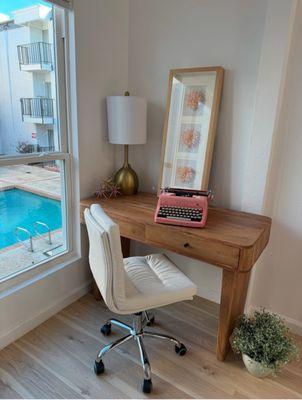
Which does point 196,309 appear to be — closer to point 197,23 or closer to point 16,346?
point 16,346

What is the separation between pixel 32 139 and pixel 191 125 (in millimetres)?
1095

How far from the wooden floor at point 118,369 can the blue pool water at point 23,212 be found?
2.25ft

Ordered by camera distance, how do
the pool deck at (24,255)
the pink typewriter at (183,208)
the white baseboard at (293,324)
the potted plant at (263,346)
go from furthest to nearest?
the white baseboard at (293,324) < the pool deck at (24,255) < the pink typewriter at (183,208) < the potted plant at (263,346)

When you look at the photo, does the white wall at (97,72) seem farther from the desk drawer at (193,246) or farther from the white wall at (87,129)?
the desk drawer at (193,246)

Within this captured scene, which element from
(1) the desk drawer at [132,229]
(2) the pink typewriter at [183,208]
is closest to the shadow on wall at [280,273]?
(2) the pink typewriter at [183,208]

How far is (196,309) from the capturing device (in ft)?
7.20

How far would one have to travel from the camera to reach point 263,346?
5.10 ft

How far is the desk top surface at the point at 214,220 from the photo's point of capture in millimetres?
1513

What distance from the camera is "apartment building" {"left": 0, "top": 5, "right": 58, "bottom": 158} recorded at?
5.32ft

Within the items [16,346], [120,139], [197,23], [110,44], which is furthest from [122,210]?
[197,23]

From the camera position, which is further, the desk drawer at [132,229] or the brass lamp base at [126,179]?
the brass lamp base at [126,179]

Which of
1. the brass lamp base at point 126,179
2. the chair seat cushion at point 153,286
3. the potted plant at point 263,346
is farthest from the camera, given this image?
the brass lamp base at point 126,179

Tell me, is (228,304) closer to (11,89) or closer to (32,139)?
(32,139)

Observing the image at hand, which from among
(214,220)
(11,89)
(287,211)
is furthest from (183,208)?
(11,89)
